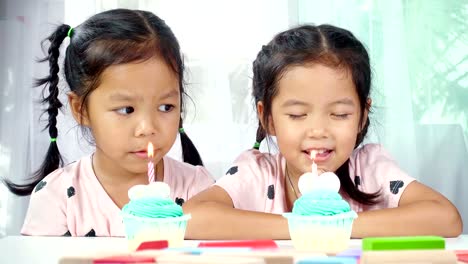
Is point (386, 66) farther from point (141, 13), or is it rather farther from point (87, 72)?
point (87, 72)

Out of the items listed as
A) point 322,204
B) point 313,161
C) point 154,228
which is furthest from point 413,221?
point 154,228

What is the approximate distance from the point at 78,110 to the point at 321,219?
0.99 m

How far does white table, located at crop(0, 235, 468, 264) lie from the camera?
3.64 ft

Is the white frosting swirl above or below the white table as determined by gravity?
above

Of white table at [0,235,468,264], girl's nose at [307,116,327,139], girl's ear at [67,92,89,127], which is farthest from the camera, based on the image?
girl's ear at [67,92,89,127]

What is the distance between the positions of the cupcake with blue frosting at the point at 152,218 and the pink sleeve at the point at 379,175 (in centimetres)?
81

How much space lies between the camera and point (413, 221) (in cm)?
154

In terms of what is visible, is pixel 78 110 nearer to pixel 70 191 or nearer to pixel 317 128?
pixel 70 191

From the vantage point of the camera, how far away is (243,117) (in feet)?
9.01

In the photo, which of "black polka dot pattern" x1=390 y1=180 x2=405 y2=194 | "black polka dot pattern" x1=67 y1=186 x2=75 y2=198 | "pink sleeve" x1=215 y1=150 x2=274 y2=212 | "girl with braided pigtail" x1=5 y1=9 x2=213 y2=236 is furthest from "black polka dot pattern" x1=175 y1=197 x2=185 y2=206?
"black polka dot pattern" x1=390 y1=180 x2=405 y2=194

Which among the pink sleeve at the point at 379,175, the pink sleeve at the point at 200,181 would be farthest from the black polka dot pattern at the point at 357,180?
the pink sleeve at the point at 200,181

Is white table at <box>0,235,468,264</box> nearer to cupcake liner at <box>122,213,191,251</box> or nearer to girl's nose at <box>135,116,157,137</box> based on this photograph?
cupcake liner at <box>122,213,191,251</box>

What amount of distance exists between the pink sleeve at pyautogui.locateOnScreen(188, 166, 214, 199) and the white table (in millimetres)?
646

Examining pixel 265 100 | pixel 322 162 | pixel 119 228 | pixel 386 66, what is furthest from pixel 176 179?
pixel 386 66
